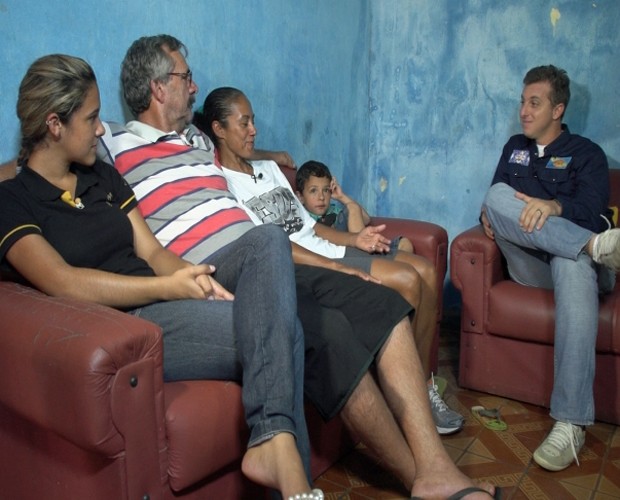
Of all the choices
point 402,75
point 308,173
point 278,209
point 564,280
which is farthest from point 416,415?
point 402,75

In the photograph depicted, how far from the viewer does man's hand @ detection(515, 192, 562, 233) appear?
2.32 metres

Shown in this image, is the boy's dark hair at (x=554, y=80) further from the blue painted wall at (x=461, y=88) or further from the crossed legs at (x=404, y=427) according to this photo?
the crossed legs at (x=404, y=427)

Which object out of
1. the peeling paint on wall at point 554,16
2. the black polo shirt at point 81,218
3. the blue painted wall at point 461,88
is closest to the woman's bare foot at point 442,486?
the black polo shirt at point 81,218

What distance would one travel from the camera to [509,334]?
2.44 metres

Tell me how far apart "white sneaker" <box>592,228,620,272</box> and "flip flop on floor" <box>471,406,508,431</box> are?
2.19ft

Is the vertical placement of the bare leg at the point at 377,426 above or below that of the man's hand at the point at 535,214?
below

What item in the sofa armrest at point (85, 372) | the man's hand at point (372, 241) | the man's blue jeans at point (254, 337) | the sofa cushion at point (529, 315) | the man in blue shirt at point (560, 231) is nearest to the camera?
the sofa armrest at point (85, 372)

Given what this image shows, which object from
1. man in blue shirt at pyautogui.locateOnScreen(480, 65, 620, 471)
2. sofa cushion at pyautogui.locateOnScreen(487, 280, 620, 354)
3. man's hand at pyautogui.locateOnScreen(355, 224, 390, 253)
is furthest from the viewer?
man's hand at pyautogui.locateOnScreen(355, 224, 390, 253)

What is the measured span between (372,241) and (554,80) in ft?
3.35

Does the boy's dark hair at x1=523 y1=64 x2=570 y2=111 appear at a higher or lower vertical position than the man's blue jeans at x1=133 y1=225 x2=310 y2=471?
higher

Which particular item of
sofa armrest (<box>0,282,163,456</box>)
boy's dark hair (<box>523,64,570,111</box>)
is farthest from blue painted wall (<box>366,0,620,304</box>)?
sofa armrest (<box>0,282,163,456</box>)

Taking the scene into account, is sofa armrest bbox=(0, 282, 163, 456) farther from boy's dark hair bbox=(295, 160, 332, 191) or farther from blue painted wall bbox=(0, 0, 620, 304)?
boy's dark hair bbox=(295, 160, 332, 191)

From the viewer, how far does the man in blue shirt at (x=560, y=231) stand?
2111 mm

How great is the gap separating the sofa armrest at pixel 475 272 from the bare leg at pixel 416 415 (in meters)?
0.83
